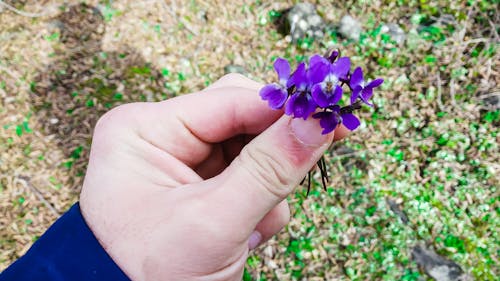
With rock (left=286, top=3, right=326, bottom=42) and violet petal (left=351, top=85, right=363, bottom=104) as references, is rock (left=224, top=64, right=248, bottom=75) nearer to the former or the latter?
rock (left=286, top=3, right=326, bottom=42)

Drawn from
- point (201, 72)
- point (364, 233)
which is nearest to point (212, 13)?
point (201, 72)

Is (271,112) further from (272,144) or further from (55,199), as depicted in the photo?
(55,199)

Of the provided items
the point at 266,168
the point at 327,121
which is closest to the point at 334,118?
the point at 327,121

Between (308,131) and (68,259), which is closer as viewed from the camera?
(308,131)

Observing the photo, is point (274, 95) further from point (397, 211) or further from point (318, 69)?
point (397, 211)

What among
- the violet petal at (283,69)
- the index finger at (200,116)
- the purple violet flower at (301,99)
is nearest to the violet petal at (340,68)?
the purple violet flower at (301,99)

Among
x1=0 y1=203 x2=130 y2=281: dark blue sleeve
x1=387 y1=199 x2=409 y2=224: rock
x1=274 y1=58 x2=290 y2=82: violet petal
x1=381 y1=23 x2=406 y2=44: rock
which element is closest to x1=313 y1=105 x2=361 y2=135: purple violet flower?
x1=274 y1=58 x2=290 y2=82: violet petal
